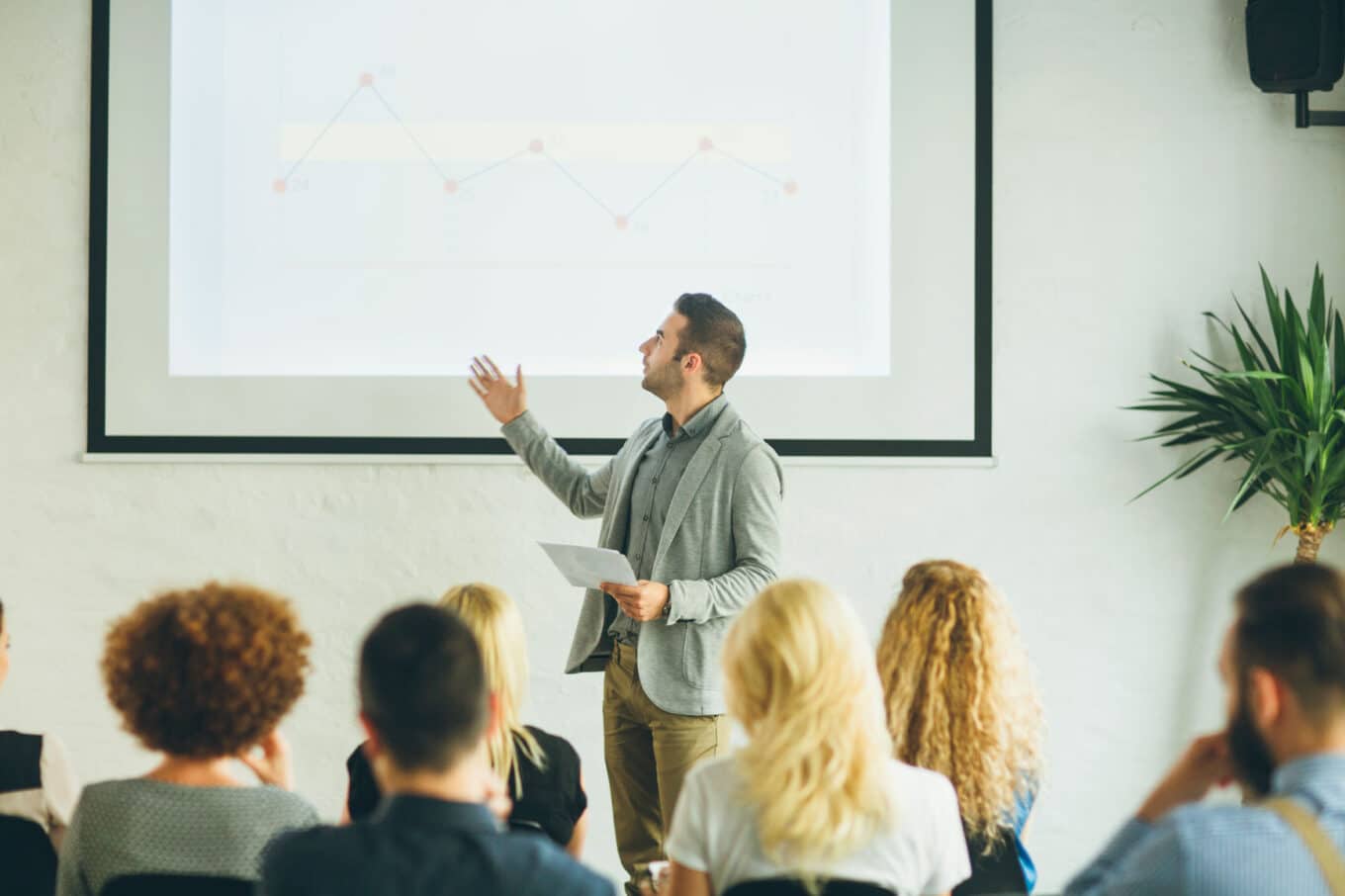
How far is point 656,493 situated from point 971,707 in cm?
111

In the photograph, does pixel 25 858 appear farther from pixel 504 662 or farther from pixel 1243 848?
pixel 1243 848

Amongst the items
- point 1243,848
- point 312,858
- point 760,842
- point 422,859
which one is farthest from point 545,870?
point 1243,848

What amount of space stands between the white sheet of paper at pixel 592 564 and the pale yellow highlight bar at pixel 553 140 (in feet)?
4.39

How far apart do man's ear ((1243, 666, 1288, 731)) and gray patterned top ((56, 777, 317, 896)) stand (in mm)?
1139

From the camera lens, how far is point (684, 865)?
4.81 ft

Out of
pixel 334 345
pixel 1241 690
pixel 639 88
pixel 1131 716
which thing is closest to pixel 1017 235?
pixel 639 88

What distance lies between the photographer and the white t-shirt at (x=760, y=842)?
1.43 m

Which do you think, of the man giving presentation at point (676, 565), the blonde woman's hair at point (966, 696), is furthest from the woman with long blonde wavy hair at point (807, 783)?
the man giving presentation at point (676, 565)

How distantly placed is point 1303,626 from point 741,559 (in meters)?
1.49

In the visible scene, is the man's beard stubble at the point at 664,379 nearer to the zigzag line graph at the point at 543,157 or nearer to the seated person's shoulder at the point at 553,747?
the zigzag line graph at the point at 543,157

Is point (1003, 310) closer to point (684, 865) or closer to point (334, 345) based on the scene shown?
point (334, 345)

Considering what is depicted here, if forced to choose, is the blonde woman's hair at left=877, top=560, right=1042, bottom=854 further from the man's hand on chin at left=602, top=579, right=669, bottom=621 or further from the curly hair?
the curly hair

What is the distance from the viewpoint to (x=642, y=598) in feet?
8.00

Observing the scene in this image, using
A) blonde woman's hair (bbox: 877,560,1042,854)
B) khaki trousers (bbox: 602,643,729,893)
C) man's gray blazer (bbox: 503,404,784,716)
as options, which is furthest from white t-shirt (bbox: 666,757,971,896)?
khaki trousers (bbox: 602,643,729,893)
